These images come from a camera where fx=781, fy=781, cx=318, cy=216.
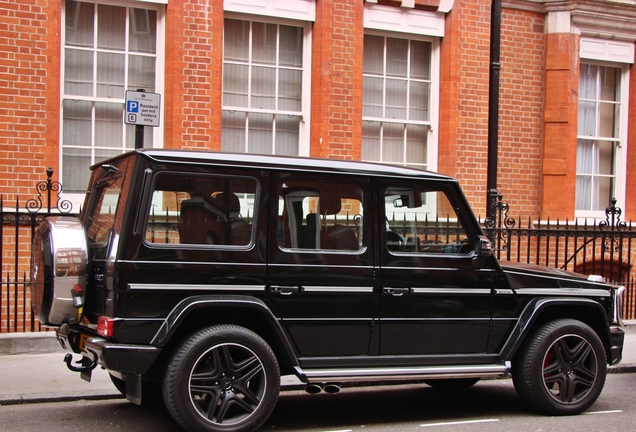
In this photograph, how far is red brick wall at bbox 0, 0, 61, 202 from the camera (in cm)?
1002

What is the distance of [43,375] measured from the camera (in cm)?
814

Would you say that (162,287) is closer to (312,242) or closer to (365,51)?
(312,242)

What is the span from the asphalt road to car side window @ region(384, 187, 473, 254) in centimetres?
150

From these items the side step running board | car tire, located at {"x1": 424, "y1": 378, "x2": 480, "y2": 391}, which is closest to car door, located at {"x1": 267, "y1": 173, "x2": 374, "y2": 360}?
the side step running board

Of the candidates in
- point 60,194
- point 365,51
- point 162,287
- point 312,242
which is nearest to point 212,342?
point 162,287

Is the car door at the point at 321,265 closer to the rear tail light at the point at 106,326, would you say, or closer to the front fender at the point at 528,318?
the rear tail light at the point at 106,326

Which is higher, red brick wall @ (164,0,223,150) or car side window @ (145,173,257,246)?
red brick wall @ (164,0,223,150)

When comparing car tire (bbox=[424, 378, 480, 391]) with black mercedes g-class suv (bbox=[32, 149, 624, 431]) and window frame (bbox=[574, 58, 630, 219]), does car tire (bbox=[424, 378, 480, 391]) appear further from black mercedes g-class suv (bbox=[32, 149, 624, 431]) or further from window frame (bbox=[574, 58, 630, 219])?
window frame (bbox=[574, 58, 630, 219])

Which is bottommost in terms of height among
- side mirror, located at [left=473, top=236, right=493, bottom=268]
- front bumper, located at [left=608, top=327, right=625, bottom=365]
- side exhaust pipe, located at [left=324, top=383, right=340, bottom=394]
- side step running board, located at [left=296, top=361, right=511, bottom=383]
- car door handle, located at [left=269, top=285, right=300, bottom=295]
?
side exhaust pipe, located at [left=324, top=383, right=340, bottom=394]

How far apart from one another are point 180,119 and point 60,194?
1.91m

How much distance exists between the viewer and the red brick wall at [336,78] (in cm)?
1170

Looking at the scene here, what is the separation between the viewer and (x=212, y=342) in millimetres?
5727

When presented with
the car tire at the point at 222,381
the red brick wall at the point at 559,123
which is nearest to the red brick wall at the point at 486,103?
the red brick wall at the point at 559,123

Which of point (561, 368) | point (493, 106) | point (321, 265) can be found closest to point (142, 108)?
point (321, 265)
